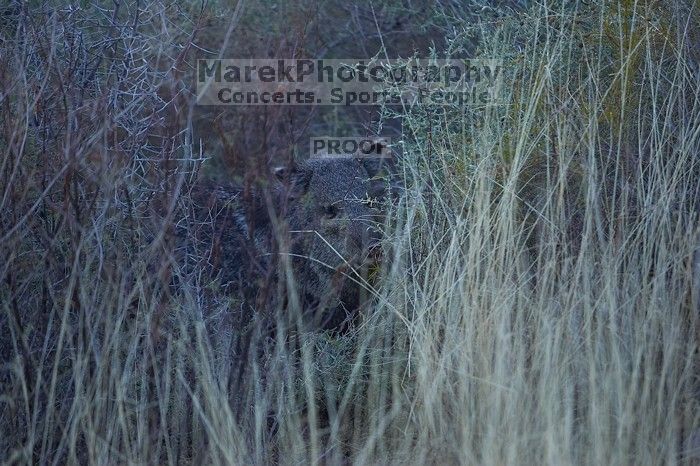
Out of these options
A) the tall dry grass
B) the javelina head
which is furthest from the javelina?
the tall dry grass

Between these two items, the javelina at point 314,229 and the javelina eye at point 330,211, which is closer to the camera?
the javelina at point 314,229

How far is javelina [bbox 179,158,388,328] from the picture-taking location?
3.81 metres

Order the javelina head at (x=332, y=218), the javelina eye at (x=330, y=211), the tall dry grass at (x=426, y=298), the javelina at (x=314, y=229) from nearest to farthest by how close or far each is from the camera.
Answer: the tall dry grass at (x=426, y=298) < the javelina at (x=314, y=229) < the javelina head at (x=332, y=218) < the javelina eye at (x=330, y=211)

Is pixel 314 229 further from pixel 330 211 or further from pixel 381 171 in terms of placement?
pixel 381 171

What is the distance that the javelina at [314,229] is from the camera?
3807 mm

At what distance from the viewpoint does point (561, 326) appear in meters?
2.89

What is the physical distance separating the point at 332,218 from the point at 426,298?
977 millimetres

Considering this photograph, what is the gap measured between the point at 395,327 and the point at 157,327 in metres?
1.02

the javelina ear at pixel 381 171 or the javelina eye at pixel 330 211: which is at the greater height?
the javelina ear at pixel 381 171

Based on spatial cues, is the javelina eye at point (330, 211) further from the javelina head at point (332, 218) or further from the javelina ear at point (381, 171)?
the javelina ear at point (381, 171)

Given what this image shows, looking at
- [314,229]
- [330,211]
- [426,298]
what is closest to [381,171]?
[330,211]

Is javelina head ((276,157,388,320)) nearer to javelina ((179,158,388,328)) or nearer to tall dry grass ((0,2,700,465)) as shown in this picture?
javelina ((179,158,388,328))

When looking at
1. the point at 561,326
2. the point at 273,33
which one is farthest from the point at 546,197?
the point at 273,33

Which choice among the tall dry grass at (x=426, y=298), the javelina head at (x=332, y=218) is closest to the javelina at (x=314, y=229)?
the javelina head at (x=332, y=218)
